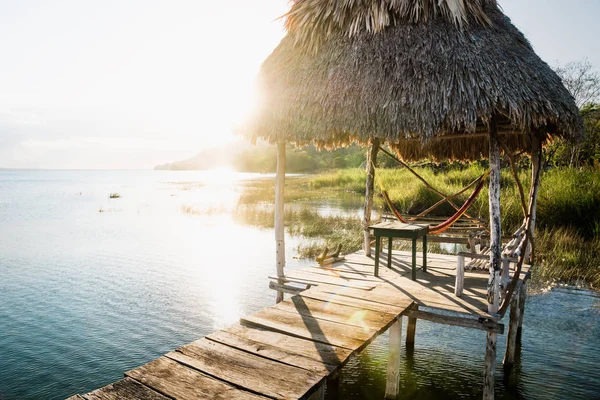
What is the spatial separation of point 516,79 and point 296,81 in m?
2.71

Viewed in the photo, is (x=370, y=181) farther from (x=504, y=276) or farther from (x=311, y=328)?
(x=311, y=328)

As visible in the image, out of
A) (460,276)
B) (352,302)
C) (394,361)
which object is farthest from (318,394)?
(460,276)

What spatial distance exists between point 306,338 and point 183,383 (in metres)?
1.18

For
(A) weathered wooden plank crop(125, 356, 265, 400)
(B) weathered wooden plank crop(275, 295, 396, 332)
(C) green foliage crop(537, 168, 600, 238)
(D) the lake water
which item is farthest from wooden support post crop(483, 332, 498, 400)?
(C) green foliage crop(537, 168, 600, 238)

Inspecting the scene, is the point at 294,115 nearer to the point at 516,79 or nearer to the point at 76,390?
the point at 516,79

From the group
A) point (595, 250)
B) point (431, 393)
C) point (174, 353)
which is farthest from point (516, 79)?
point (595, 250)

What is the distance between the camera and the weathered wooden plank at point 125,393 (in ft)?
8.10

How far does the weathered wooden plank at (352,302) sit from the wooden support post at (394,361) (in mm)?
222

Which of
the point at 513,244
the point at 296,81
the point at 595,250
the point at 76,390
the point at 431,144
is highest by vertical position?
the point at 296,81

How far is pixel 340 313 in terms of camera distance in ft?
14.0

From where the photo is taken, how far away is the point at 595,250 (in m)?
9.80

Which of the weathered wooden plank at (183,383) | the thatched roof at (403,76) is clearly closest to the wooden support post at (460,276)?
the thatched roof at (403,76)

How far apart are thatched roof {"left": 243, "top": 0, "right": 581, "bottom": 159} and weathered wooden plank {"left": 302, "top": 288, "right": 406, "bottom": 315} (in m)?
1.90

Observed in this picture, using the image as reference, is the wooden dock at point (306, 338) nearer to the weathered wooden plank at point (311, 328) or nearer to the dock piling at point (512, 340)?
the weathered wooden plank at point (311, 328)
